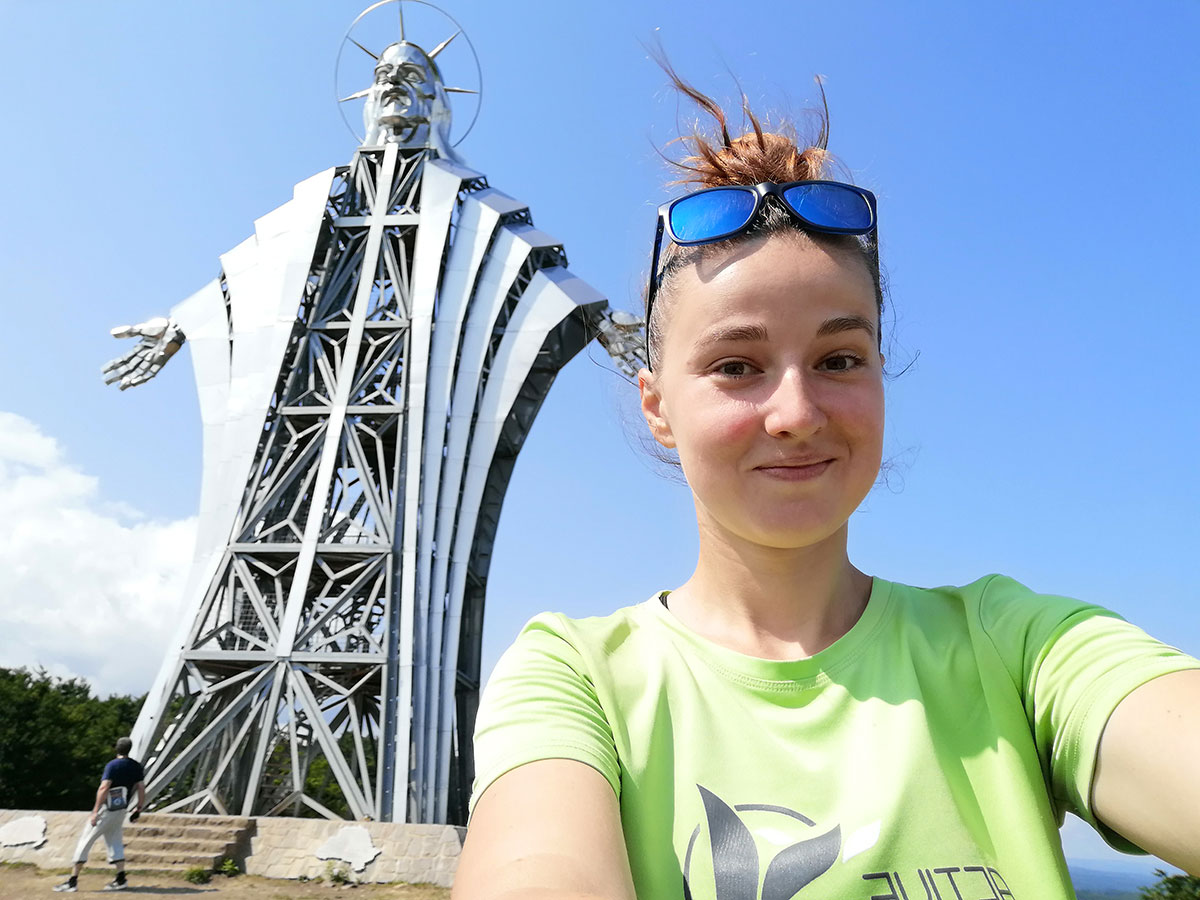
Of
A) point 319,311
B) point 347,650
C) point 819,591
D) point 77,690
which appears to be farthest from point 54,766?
point 819,591

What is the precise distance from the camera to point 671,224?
135 centimetres

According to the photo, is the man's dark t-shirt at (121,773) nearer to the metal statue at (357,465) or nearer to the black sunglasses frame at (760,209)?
the metal statue at (357,465)

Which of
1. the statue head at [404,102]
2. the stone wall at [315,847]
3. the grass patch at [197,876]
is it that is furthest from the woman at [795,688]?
the statue head at [404,102]

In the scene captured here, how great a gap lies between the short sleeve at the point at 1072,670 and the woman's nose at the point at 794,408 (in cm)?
37

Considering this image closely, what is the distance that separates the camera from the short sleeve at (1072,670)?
3.30 ft

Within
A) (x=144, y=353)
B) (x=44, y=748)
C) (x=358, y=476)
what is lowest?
(x=44, y=748)

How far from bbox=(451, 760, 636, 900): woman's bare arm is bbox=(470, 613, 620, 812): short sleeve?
0.02 metres

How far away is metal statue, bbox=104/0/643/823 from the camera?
13.6 m

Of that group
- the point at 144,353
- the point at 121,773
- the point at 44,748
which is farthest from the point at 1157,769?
the point at 44,748

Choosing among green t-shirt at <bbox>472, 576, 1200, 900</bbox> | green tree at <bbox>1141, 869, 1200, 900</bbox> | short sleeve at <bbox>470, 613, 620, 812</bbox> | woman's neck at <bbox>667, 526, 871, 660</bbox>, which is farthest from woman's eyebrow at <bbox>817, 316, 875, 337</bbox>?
green tree at <bbox>1141, 869, 1200, 900</bbox>

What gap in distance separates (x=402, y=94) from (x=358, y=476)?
863cm

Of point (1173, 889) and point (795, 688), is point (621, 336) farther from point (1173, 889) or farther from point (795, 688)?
point (795, 688)

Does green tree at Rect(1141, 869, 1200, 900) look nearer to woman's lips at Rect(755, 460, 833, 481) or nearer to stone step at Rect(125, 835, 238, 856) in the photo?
woman's lips at Rect(755, 460, 833, 481)

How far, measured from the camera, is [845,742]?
1064 mm
